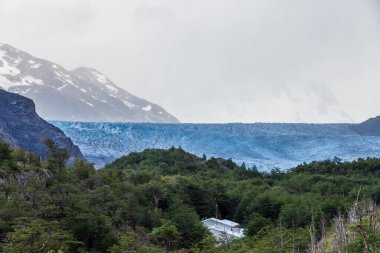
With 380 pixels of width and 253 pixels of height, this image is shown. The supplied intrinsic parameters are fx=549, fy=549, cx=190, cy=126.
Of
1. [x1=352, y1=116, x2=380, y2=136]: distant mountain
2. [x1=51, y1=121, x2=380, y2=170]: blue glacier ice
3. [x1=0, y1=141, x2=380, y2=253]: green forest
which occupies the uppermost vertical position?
[x1=352, y1=116, x2=380, y2=136]: distant mountain

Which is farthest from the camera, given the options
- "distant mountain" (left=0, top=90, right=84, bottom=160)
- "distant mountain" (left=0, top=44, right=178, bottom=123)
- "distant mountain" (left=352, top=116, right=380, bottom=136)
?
"distant mountain" (left=0, top=44, right=178, bottom=123)

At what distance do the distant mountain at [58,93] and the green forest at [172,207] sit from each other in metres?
71.6

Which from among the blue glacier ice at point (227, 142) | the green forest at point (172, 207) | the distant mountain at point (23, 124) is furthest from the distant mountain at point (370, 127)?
the distant mountain at point (23, 124)

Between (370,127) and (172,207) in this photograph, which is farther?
(370,127)

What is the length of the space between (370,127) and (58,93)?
8032cm

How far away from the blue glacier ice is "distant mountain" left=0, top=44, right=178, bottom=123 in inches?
2138

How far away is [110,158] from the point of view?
245 ft

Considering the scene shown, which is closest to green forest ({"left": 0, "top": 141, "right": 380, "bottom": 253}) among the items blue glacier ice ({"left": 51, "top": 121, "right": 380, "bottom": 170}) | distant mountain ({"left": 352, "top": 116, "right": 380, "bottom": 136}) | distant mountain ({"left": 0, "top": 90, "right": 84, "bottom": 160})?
blue glacier ice ({"left": 51, "top": 121, "right": 380, "bottom": 170})

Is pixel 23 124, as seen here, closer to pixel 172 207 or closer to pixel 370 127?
pixel 172 207

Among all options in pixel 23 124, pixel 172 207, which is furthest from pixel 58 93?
pixel 172 207

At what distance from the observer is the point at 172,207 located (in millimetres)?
37094

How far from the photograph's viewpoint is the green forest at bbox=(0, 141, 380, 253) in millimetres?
19562

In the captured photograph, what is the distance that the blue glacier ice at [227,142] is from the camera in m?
73.8

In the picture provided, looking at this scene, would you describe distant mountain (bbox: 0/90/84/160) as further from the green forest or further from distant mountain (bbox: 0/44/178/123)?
distant mountain (bbox: 0/44/178/123)
